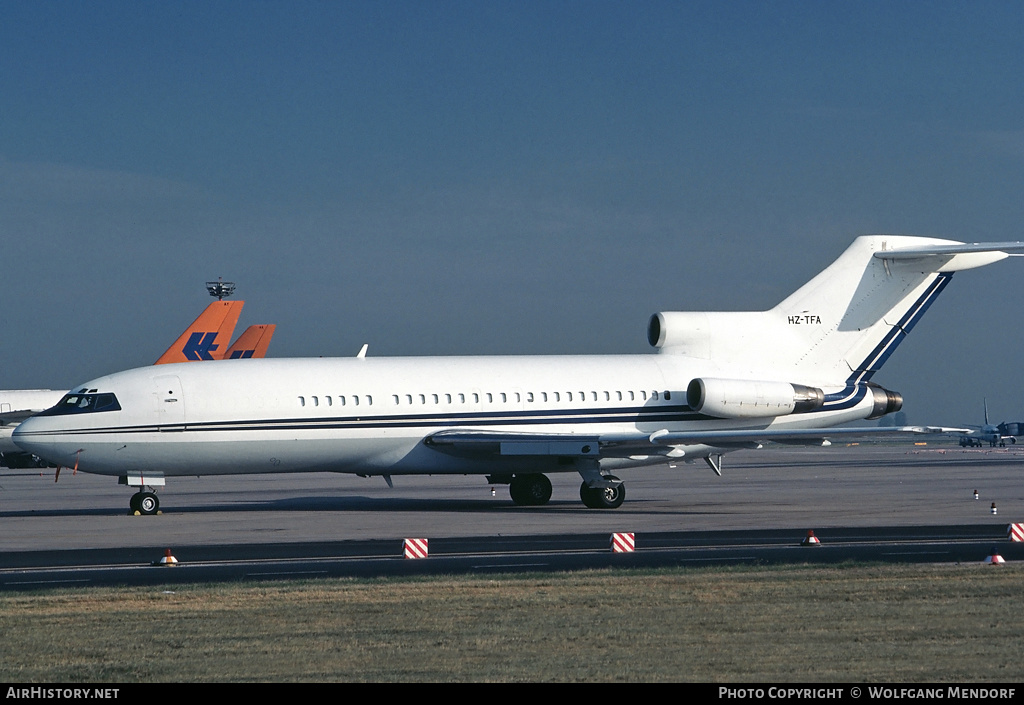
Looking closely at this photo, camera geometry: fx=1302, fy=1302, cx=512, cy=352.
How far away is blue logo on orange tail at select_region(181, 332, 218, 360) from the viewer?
2672 inches

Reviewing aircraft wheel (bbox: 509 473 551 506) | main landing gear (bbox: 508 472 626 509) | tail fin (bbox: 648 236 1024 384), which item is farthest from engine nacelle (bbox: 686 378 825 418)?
aircraft wheel (bbox: 509 473 551 506)

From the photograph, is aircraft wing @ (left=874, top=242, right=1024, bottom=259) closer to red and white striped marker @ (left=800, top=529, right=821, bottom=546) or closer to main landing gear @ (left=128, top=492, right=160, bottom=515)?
red and white striped marker @ (left=800, top=529, right=821, bottom=546)

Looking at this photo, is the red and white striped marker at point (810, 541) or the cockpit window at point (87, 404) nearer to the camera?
the red and white striped marker at point (810, 541)

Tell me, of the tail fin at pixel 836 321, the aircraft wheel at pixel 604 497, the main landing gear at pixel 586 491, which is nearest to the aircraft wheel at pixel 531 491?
the main landing gear at pixel 586 491

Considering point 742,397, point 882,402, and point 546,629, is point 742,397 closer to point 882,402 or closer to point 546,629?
point 882,402

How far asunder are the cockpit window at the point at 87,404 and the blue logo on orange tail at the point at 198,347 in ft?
109

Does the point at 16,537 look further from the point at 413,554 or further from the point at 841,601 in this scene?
the point at 841,601

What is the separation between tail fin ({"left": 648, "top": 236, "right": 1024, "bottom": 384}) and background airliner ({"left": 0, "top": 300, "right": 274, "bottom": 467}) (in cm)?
3451

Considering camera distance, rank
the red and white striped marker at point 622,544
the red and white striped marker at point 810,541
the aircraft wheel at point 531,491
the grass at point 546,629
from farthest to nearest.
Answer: the aircraft wheel at point 531,491, the red and white striped marker at point 810,541, the red and white striped marker at point 622,544, the grass at point 546,629

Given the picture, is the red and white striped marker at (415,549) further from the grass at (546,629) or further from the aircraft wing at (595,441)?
the aircraft wing at (595,441)

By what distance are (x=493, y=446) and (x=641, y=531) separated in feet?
28.2

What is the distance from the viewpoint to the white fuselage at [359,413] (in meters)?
34.3

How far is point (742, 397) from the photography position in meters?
37.3

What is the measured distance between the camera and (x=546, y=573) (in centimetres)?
1944
